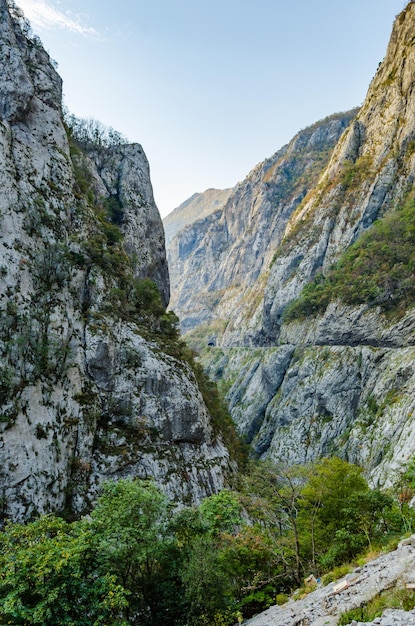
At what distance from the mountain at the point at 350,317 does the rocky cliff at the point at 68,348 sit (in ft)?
79.1

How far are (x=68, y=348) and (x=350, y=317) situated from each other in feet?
175

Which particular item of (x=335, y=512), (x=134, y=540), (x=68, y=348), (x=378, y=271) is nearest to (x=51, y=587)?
(x=134, y=540)

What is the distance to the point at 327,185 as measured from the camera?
101375 mm

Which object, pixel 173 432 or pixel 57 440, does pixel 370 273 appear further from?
pixel 57 440

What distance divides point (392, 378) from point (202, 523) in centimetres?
4556

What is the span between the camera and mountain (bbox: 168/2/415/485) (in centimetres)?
5534

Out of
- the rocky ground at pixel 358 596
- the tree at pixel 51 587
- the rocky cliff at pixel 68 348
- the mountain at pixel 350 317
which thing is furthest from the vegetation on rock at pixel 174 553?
the mountain at pixel 350 317

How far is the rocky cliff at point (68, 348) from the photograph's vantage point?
28750mm

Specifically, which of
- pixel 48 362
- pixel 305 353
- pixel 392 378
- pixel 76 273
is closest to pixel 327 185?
pixel 305 353

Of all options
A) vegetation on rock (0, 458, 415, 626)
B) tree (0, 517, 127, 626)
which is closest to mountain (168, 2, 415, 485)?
vegetation on rock (0, 458, 415, 626)

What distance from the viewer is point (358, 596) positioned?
10523 mm

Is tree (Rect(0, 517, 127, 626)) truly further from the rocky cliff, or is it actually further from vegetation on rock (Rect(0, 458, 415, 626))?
the rocky cliff

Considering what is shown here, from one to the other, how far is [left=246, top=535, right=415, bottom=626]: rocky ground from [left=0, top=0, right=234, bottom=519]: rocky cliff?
2001 centimetres

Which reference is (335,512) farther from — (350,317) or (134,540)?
(350,317)
